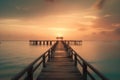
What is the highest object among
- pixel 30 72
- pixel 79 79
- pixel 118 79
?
pixel 30 72

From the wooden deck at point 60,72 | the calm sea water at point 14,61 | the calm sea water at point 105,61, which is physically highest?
the wooden deck at point 60,72

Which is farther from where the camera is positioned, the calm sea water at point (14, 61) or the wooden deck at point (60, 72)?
the calm sea water at point (14, 61)

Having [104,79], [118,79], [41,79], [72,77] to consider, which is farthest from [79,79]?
[118,79]

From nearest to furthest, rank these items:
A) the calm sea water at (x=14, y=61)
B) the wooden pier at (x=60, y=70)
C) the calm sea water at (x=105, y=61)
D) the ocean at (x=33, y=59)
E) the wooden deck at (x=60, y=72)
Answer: the wooden pier at (x=60, y=70)
the wooden deck at (x=60, y=72)
the calm sea water at (x=14, y=61)
the ocean at (x=33, y=59)
the calm sea water at (x=105, y=61)

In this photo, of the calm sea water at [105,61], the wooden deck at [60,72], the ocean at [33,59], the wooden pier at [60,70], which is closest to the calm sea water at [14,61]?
the ocean at [33,59]

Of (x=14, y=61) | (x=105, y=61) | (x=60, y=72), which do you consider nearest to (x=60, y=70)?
(x=60, y=72)

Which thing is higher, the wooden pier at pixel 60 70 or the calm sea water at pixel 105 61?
the wooden pier at pixel 60 70

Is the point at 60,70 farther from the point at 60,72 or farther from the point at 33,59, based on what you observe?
the point at 33,59

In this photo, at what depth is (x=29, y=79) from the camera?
20.7 feet

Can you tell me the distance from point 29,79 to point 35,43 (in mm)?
99097

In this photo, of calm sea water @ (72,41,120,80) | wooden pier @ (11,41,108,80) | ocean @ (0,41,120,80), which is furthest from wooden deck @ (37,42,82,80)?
calm sea water @ (72,41,120,80)

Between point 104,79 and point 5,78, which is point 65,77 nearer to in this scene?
point 104,79

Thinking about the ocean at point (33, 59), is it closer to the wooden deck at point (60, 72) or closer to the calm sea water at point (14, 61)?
the calm sea water at point (14, 61)

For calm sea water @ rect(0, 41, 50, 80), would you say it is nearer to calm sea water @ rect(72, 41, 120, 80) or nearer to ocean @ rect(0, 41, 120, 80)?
ocean @ rect(0, 41, 120, 80)
